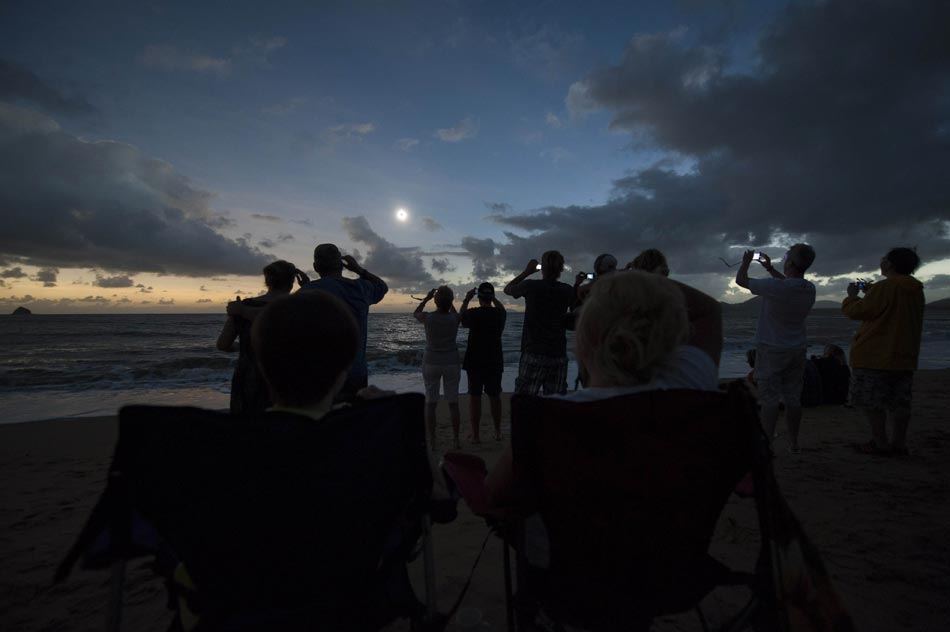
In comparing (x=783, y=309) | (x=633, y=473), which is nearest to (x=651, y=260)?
(x=633, y=473)

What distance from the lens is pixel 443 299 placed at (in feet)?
16.9

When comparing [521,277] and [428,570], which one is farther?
[521,277]

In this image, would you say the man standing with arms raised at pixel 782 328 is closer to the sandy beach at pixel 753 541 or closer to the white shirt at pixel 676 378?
the sandy beach at pixel 753 541

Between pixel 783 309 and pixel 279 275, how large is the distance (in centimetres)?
439

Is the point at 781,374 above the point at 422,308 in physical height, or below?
below

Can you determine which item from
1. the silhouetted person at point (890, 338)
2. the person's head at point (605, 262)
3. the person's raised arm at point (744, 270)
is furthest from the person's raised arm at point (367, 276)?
the silhouetted person at point (890, 338)

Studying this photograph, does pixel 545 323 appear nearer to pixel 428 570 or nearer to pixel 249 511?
pixel 428 570

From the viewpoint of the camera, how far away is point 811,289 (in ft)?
12.6

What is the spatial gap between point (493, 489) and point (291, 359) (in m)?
0.73

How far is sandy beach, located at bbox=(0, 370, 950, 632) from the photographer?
7.08 feet

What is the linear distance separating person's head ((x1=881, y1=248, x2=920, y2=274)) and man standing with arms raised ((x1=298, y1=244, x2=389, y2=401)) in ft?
15.8

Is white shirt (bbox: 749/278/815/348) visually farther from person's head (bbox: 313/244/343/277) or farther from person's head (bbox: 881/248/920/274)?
person's head (bbox: 313/244/343/277)

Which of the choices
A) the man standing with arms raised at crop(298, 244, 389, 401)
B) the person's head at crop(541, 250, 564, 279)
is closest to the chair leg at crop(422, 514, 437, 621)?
the man standing with arms raised at crop(298, 244, 389, 401)

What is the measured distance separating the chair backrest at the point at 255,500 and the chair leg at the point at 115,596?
0.92ft
